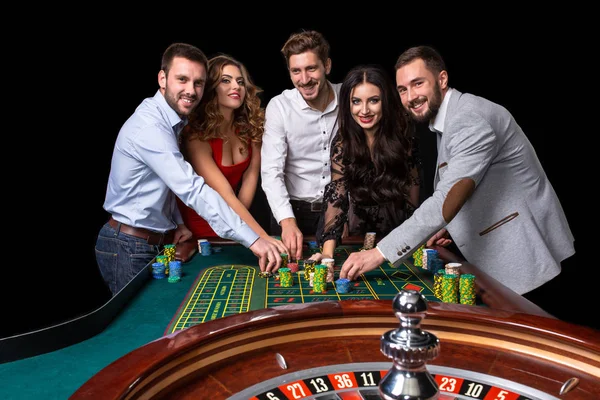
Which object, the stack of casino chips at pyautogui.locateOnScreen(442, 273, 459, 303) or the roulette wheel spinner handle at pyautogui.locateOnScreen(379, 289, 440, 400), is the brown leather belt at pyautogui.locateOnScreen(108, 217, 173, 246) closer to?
the stack of casino chips at pyautogui.locateOnScreen(442, 273, 459, 303)

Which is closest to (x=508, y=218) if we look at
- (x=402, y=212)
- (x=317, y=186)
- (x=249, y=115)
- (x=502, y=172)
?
(x=502, y=172)

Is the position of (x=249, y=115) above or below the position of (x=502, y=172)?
above

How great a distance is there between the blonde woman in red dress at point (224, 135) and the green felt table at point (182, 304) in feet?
2.44

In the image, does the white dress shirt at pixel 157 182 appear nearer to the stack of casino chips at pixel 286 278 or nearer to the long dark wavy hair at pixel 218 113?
the long dark wavy hair at pixel 218 113

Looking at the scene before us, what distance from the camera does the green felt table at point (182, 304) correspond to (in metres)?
1.61

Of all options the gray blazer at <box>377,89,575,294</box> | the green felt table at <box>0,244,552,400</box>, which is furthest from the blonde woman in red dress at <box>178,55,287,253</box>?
the gray blazer at <box>377,89,575,294</box>

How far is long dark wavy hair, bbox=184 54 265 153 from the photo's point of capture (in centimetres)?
406

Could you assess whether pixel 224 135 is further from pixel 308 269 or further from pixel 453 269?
pixel 453 269

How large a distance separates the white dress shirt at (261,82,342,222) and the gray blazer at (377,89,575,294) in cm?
132

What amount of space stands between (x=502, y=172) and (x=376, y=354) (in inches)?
78.9

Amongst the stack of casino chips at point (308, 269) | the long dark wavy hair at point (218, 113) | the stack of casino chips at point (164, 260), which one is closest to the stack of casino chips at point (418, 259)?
the stack of casino chips at point (308, 269)

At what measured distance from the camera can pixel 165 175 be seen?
3.40 meters

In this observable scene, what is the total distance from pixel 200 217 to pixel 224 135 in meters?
0.68

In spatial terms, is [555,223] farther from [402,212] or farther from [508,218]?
[402,212]
